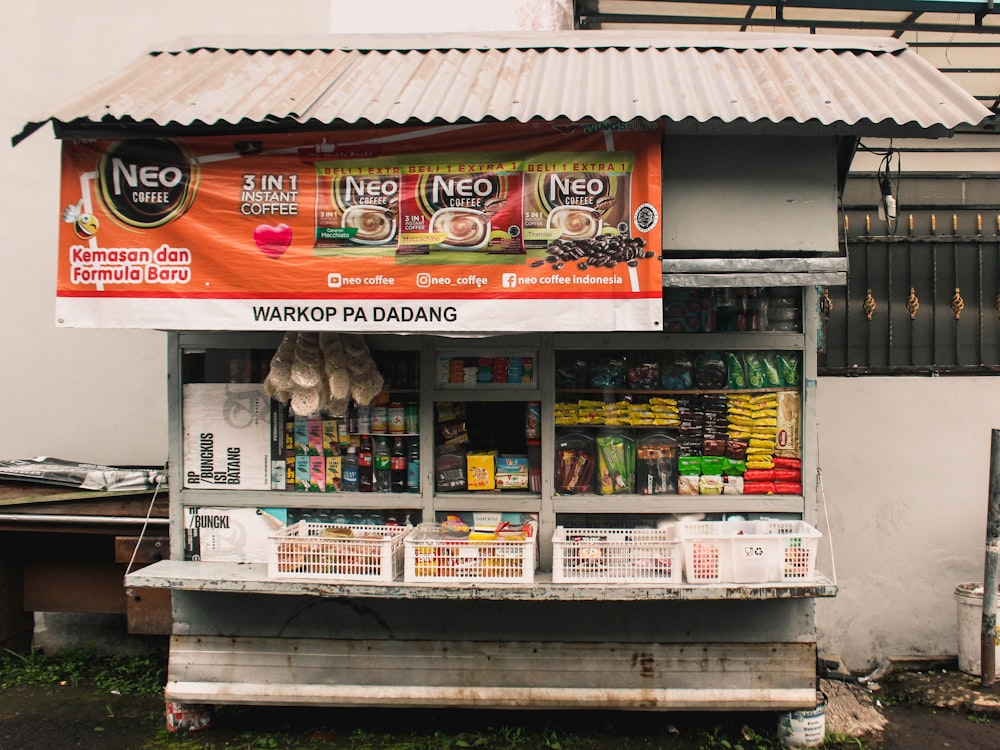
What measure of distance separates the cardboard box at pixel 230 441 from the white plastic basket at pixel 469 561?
1.21 meters

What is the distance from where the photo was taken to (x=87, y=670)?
6.10 m

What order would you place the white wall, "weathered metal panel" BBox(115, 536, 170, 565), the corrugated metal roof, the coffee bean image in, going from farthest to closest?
the white wall → "weathered metal panel" BBox(115, 536, 170, 565) → the coffee bean image → the corrugated metal roof

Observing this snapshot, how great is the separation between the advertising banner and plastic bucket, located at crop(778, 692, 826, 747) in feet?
8.17

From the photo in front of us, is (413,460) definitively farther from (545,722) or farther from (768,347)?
(768,347)

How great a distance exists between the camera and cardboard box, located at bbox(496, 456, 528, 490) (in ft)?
16.8

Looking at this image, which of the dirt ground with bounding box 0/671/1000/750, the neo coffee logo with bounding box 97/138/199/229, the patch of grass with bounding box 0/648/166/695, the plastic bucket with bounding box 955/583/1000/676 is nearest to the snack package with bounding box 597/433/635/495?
the dirt ground with bounding box 0/671/1000/750

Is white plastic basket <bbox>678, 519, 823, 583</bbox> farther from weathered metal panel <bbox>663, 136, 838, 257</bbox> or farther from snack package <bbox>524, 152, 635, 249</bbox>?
snack package <bbox>524, 152, 635, 249</bbox>

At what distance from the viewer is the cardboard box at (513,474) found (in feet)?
16.8

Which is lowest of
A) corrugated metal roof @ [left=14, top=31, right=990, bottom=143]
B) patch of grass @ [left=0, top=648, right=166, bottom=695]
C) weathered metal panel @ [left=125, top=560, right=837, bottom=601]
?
patch of grass @ [left=0, top=648, right=166, bottom=695]

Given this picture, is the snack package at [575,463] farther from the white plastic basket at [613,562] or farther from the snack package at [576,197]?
the snack package at [576,197]

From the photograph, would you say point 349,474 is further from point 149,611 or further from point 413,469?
point 149,611

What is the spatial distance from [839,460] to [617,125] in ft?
10.7

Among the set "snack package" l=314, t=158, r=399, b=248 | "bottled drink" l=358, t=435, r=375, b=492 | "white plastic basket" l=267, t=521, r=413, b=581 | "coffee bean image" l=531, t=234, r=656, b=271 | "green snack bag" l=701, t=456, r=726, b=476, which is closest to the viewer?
"coffee bean image" l=531, t=234, r=656, b=271

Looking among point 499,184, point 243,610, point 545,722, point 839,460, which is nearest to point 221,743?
point 243,610
